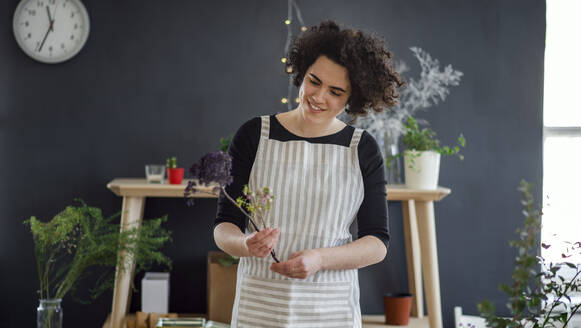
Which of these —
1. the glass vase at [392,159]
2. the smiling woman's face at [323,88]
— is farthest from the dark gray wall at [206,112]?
the smiling woman's face at [323,88]

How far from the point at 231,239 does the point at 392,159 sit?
5.67 ft

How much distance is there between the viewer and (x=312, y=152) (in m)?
→ 1.61

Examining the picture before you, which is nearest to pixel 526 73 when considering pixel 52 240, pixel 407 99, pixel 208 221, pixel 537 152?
pixel 537 152

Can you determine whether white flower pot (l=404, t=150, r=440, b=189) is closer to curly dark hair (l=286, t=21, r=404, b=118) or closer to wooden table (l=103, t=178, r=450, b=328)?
wooden table (l=103, t=178, r=450, b=328)

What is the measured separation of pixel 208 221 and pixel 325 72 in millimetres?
1876

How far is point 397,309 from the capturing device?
9.91 feet

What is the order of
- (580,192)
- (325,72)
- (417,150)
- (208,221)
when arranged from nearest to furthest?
1. (325,72)
2. (417,150)
3. (208,221)
4. (580,192)

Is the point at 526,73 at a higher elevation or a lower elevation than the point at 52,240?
higher

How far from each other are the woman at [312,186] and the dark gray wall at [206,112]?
1632mm

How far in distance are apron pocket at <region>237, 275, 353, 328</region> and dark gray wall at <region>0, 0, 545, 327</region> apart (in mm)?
1657

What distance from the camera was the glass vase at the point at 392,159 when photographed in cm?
305

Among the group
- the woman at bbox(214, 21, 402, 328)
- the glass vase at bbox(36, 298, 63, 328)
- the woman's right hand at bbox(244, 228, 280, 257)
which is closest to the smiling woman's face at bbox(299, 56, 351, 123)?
the woman at bbox(214, 21, 402, 328)

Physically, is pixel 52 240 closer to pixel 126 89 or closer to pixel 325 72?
pixel 126 89

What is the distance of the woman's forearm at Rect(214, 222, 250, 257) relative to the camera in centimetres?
142
